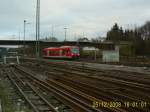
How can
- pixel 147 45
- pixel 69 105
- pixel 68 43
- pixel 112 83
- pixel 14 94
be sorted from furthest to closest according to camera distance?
pixel 68 43 → pixel 147 45 → pixel 112 83 → pixel 14 94 → pixel 69 105

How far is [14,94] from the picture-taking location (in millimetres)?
20297

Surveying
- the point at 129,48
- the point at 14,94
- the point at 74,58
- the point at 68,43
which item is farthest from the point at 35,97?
the point at 68,43

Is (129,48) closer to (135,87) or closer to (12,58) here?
(12,58)

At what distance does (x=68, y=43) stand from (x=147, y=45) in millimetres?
32975

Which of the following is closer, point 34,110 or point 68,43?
point 34,110

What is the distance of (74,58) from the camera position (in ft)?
252

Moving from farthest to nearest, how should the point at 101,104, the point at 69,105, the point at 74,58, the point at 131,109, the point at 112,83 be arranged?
the point at 74,58 → the point at 112,83 → the point at 69,105 → the point at 101,104 → the point at 131,109

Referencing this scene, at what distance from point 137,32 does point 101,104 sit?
115507mm

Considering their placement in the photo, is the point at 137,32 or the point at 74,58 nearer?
the point at 74,58

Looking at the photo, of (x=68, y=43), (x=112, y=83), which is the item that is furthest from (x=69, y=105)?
(x=68, y=43)

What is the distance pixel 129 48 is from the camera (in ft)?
334

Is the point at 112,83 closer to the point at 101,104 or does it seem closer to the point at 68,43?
the point at 101,104

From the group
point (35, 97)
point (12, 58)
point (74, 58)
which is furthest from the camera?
point (74, 58)

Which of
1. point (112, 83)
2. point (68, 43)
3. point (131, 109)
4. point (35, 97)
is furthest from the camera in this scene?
point (68, 43)
